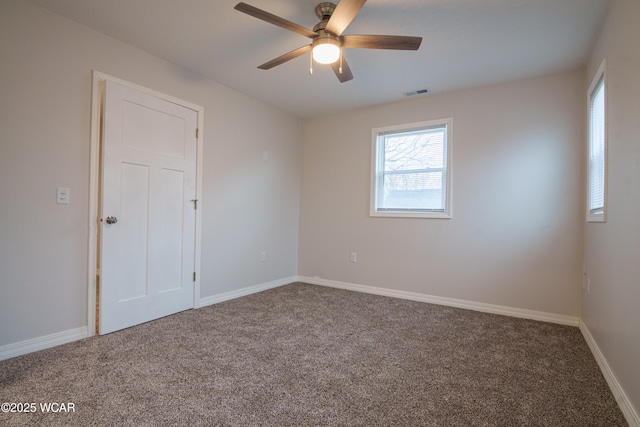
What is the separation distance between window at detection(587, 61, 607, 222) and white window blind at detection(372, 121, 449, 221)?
1305mm

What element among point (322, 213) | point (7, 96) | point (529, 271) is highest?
point (7, 96)

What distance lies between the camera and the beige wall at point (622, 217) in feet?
5.28

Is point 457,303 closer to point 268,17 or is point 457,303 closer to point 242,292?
point 242,292

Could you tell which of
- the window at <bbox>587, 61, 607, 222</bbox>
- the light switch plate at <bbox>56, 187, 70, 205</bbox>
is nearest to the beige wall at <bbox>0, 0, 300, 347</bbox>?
the light switch plate at <bbox>56, 187, 70, 205</bbox>

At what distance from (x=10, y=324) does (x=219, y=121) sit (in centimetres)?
251

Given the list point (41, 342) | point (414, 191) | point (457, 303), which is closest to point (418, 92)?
point (414, 191)

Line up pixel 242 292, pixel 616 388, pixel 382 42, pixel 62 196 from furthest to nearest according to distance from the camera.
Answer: pixel 242 292, pixel 62 196, pixel 382 42, pixel 616 388

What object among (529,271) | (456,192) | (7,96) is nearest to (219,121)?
(7,96)

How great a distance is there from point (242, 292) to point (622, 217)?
3.53 meters

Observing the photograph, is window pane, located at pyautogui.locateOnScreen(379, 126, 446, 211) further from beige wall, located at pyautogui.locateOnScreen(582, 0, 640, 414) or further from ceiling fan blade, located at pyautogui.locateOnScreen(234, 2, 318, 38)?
ceiling fan blade, located at pyautogui.locateOnScreen(234, 2, 318, 38)

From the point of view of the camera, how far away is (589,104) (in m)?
2.79

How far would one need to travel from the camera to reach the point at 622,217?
1809 millimetres

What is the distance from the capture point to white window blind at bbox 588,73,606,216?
2.41m

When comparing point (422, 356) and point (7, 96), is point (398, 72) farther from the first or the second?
point (7, 96)
